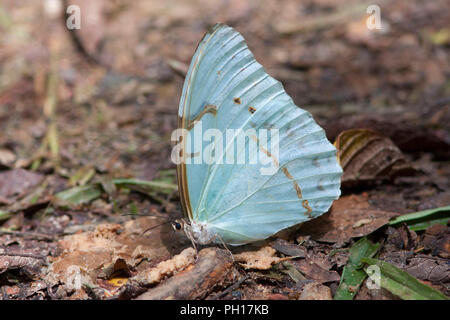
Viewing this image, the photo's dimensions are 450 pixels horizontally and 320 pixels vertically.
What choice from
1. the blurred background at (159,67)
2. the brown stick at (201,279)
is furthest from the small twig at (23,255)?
the blurred background at (159,67)

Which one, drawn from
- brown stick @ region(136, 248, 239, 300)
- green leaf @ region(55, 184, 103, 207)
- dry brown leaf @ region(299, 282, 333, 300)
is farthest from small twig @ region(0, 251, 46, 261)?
dry brown leaf @ region(299, 282, 333, 300)

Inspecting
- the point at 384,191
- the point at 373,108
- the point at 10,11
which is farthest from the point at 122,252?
the point at 10,11

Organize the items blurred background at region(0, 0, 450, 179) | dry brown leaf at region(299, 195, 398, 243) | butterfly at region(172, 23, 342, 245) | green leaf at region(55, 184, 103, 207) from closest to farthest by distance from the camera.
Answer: butterfly at region(172, 23, 342, 245)
dry brown leaf at region(299, 195, 398, 243)
green leaf at region(55, 184, 103, 207)
blurred background at region(0, 0, 450, 179)

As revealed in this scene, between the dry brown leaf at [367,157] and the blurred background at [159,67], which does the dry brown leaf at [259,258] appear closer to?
the dry brown leaf at [367,157]

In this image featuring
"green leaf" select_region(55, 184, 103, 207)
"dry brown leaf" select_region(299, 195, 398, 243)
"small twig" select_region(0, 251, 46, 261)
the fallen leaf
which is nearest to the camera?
"small twig" select_region(0, 251, 46, 261)

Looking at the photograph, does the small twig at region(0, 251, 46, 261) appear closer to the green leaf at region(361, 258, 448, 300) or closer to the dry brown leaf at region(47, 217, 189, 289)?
the dry brown leaf at region(47, 217, 189, 289)

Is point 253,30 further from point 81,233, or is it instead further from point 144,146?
point 81,233
